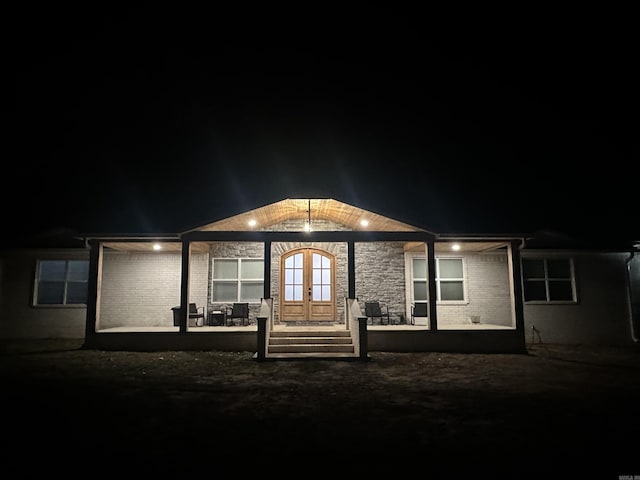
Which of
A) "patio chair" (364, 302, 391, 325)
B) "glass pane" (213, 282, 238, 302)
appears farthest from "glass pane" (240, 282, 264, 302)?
"patio chair" (364, 302, 391, 325)

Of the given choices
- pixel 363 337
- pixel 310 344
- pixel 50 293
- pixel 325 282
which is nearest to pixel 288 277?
pixel 325 282

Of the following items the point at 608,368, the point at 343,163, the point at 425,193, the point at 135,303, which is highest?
the point at 343,163

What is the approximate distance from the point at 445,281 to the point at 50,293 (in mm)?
11789

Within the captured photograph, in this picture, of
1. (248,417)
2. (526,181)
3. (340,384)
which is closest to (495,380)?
(340,384)

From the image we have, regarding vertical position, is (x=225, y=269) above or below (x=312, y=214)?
below

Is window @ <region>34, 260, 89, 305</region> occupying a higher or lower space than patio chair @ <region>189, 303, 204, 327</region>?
higher

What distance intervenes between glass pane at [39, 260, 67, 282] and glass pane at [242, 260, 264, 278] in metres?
5.30

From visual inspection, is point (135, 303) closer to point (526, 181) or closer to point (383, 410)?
point (383, 410)

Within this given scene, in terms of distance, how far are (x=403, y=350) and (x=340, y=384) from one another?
3584 millimetres

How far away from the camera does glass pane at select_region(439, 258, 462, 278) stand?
1228cm

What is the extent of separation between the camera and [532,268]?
38.8 feet

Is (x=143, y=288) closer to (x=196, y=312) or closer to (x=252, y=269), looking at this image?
(x=196, y=312)

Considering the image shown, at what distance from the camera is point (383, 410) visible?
4996 millimetres

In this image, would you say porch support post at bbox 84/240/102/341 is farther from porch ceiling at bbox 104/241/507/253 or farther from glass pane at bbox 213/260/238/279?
glass pane at bbox 213/260/238/279
